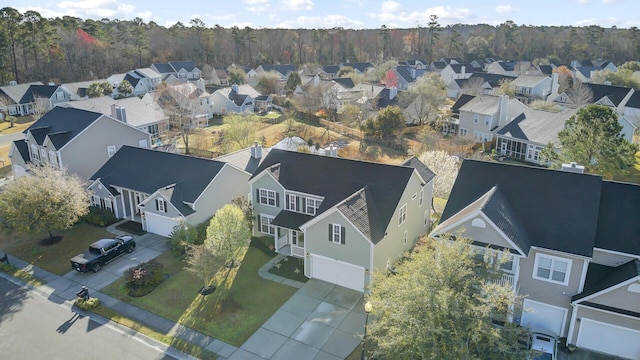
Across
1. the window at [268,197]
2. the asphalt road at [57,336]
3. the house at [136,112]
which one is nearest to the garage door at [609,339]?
the window at [268,197]

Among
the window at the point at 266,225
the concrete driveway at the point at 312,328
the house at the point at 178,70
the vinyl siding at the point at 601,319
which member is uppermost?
the house at the point at 178,70

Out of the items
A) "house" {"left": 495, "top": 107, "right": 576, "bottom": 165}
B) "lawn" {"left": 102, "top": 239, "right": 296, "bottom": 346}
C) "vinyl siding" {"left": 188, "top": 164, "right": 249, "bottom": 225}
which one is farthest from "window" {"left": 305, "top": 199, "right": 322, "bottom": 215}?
"house" {"left": 495, "top": 107, "right": 576, "bottom": 165}

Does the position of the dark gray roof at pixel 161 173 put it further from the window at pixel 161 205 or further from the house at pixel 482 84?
the house at pixel 482 84

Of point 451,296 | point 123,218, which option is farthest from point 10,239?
point 451,296

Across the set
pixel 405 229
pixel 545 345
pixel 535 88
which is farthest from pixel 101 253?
pixel 535 88

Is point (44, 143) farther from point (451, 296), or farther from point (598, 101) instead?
point (598, 101)

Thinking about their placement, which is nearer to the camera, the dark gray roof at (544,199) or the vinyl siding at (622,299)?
the vinyl siding at (622,299)
